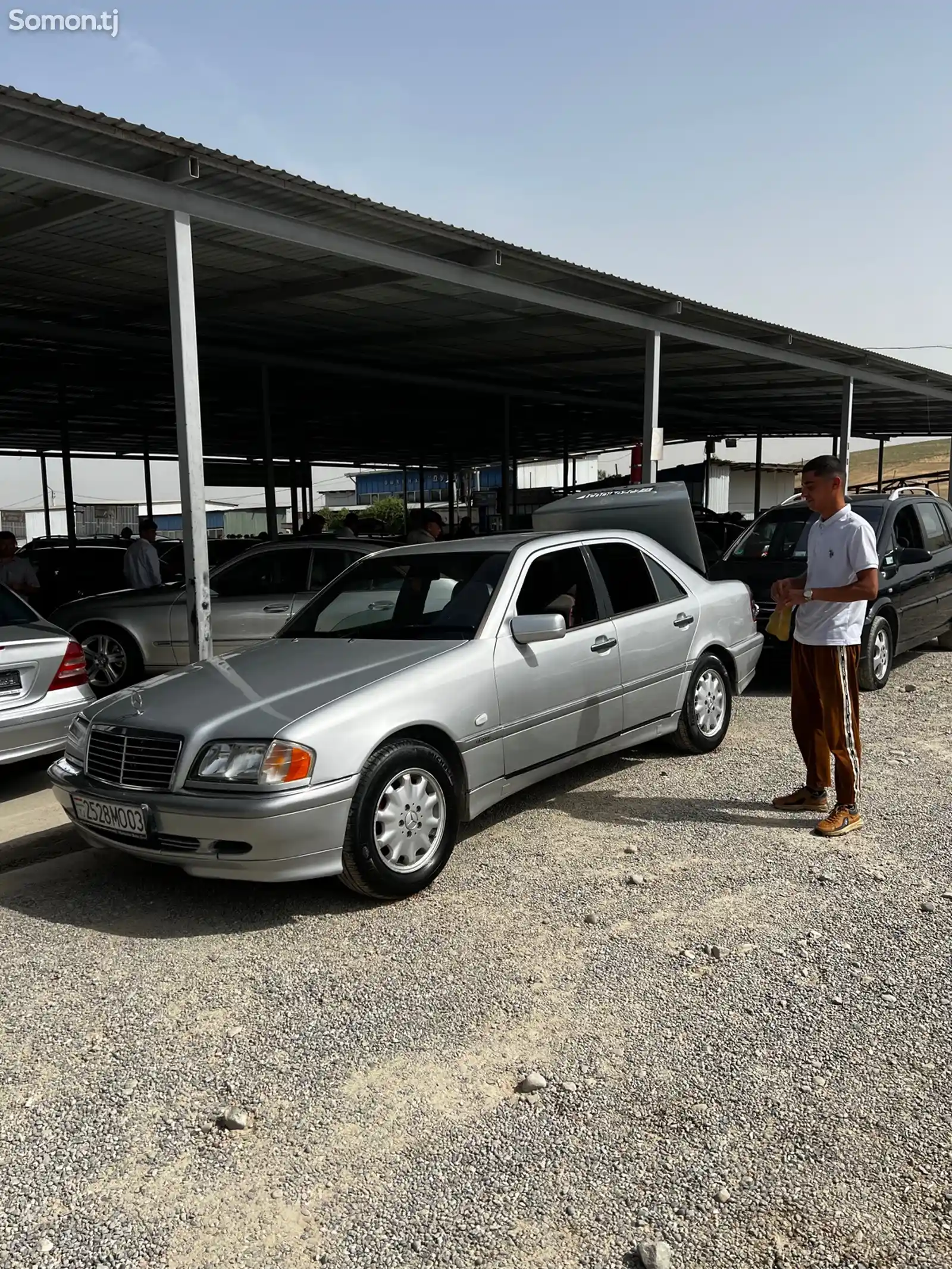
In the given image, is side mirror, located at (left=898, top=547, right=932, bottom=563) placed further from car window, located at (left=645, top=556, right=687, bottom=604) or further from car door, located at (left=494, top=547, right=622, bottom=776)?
car door, located at (left=494, top=547, right=622, bottom=776)

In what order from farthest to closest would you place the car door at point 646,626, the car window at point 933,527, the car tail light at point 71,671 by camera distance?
the car window at point 933,527
the car tail light at point 71,671
the car door at point 646,626

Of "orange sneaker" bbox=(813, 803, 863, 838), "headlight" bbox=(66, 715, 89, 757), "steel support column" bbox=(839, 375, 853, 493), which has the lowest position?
"orange sneaker" bbox=(813, 803, 863, 838)

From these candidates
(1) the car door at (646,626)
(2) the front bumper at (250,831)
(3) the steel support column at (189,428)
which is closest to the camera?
(2) the front bumper at (250,831)

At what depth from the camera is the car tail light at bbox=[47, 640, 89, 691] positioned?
638 cm

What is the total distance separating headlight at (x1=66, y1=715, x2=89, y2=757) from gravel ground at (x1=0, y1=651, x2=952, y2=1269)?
65 centimetres

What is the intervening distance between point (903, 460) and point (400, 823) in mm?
112112

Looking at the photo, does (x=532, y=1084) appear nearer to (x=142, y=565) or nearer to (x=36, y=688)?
(x=36, y=688)

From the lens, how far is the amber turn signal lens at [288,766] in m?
4.09

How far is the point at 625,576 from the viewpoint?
6207 millimetres

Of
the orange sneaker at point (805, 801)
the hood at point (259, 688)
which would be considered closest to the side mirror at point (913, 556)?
the orange sneaker at point (805, 801)

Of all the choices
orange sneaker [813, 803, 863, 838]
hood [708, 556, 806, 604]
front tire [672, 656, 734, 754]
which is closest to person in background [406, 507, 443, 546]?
hood [708, 556, 806, 604]

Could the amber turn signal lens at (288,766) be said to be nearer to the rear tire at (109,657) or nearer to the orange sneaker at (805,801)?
the orange sneaker at (805,801)

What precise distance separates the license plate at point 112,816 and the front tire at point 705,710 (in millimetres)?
3578

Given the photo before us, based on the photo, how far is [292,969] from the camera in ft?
12.6
